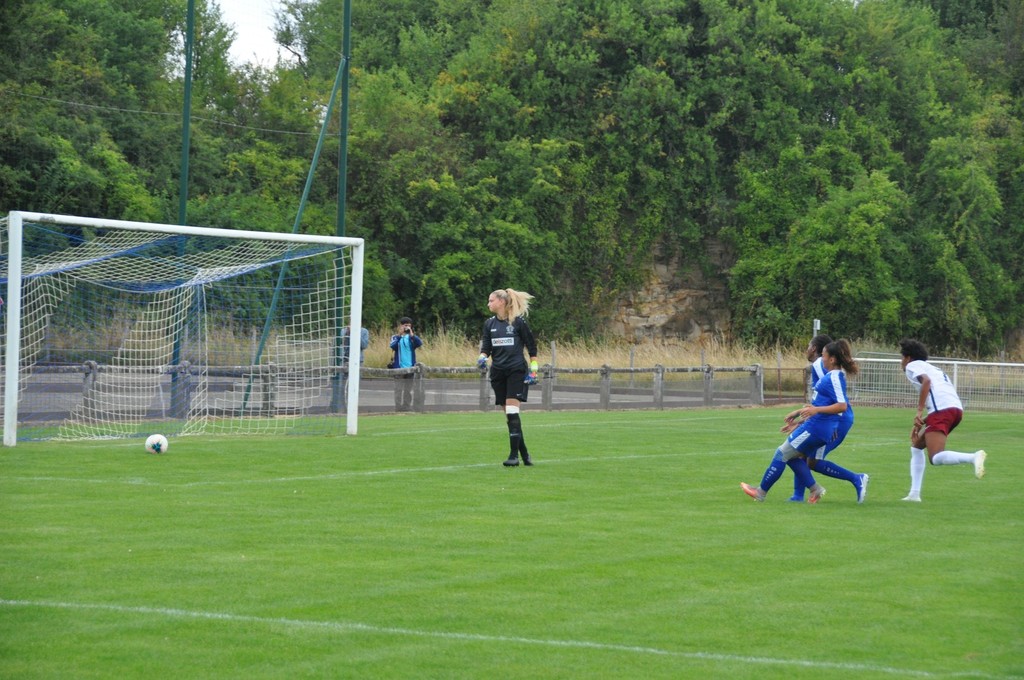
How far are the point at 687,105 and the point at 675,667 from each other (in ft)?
171

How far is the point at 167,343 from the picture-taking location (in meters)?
24.8

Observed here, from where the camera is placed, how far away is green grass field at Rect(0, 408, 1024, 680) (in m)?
6.61

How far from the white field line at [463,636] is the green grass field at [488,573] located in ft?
0.07

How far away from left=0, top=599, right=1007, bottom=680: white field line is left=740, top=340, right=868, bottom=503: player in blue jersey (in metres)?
6.47

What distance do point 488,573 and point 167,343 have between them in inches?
672

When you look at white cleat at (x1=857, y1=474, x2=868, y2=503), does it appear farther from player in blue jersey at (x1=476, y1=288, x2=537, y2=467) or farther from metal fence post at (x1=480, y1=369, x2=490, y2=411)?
metal fence post at (x1=480, y1=369, x2=490, y2=411)

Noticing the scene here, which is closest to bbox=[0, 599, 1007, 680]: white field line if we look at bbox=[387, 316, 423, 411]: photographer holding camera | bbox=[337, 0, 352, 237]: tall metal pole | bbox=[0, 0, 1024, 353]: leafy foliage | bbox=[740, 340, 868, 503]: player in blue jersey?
bbox=[740, 340, 868, 503]: player in blue jersey

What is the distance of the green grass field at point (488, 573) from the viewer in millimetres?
6613

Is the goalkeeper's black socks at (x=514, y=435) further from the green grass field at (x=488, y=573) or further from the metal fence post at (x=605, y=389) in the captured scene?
the metal fence post at (x=605, y=389)

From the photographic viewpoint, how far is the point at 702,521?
38.6 ft

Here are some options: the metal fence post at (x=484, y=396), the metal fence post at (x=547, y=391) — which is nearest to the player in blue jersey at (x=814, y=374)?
the metal fence post at (x=484, y=396)

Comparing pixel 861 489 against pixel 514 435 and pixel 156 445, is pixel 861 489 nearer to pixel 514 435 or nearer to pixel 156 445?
pixel 514 435

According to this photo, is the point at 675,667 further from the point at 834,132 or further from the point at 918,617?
the point at 834,132

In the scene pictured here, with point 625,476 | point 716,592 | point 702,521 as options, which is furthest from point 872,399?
point 716,592
